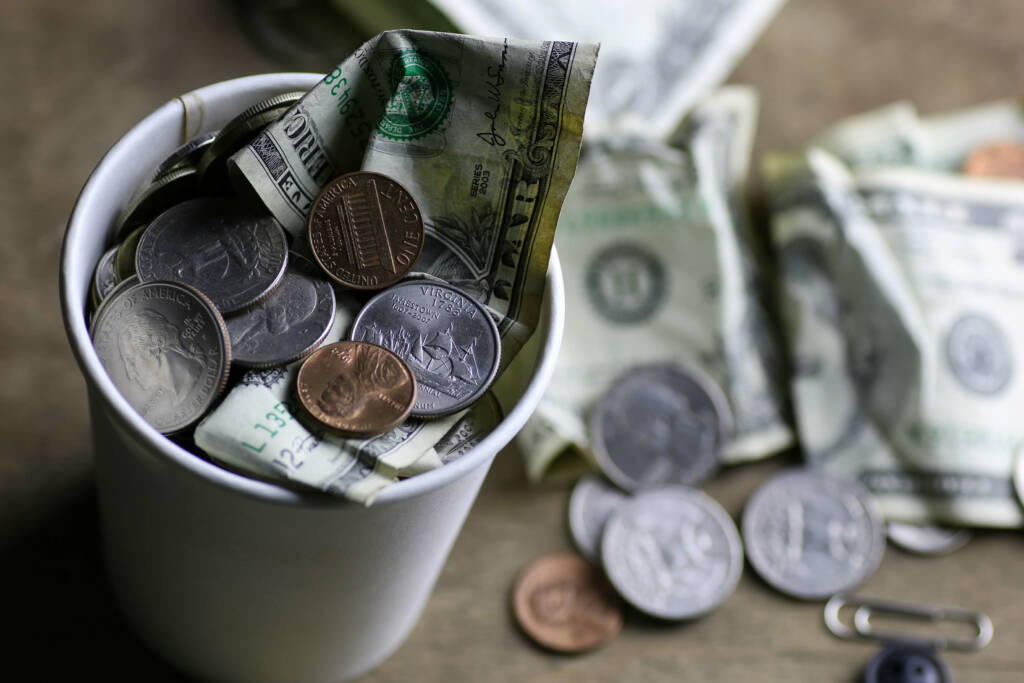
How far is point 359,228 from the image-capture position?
622 mm

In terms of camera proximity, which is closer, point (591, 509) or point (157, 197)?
point (157, 197)

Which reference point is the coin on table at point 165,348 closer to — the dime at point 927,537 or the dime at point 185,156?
the dime at point 185,156

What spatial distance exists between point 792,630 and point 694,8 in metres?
0.69

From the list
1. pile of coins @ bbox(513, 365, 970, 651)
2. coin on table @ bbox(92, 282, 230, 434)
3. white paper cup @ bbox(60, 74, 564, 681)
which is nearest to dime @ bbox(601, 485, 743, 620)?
pile of coins @ bbox(513, 365, 970, 651)

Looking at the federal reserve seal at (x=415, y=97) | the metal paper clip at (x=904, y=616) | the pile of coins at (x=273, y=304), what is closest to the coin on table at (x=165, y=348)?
the pile of coins at (x=273, y=304)

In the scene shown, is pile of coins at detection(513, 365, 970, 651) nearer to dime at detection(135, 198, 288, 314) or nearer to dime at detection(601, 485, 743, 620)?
dime at detection(601, 485, 743, 620)

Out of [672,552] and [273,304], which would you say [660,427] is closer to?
[672,552]

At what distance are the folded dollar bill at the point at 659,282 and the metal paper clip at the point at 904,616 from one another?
16cm

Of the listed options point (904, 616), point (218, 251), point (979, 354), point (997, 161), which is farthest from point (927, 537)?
point (218, 251)

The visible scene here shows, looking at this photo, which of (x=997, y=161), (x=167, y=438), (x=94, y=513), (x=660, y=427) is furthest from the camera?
(x=997, y=161)

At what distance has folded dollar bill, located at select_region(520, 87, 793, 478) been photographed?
40.4 inches

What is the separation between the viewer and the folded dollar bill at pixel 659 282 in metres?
1.03

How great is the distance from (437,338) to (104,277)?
0.19 m

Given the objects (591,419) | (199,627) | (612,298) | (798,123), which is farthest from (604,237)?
(199,627)
